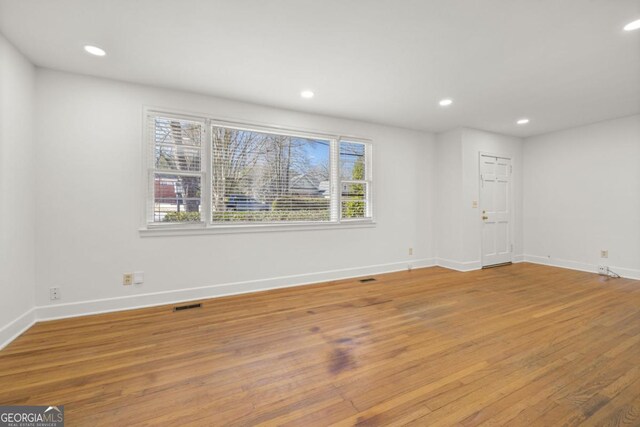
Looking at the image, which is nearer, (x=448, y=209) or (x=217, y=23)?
(x=217, y=23)

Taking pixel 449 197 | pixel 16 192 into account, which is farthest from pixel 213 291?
pixel 449 197

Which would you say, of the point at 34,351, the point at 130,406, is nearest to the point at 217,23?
the point at 130,406

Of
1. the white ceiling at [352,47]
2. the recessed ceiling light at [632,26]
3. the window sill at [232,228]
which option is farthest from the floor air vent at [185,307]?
the recessed ceiling light at [632,26]

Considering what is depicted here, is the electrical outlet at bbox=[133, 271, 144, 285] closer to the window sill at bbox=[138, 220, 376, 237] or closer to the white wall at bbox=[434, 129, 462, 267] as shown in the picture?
the window sill at bbox=[138, 220, 376, 237]

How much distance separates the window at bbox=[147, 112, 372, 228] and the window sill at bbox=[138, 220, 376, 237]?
4 cm

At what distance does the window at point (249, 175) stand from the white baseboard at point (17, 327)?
1.34 metres

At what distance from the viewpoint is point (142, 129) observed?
122 inches

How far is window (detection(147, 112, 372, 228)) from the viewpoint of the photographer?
10.7 ft

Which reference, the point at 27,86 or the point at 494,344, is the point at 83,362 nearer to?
the point at 27,86

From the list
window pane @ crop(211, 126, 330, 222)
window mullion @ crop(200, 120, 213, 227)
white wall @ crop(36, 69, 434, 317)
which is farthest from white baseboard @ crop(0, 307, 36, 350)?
window pane @ crop(211, 126, 330, 222)

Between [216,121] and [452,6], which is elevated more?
[452,6]

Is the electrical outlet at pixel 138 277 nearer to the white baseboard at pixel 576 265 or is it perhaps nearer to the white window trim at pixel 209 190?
the white window trim at pixel 209 190

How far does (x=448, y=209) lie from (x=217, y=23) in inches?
180

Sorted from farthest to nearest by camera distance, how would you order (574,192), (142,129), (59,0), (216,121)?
(574,192)
(216,121)
(142,129)
(59,0)
